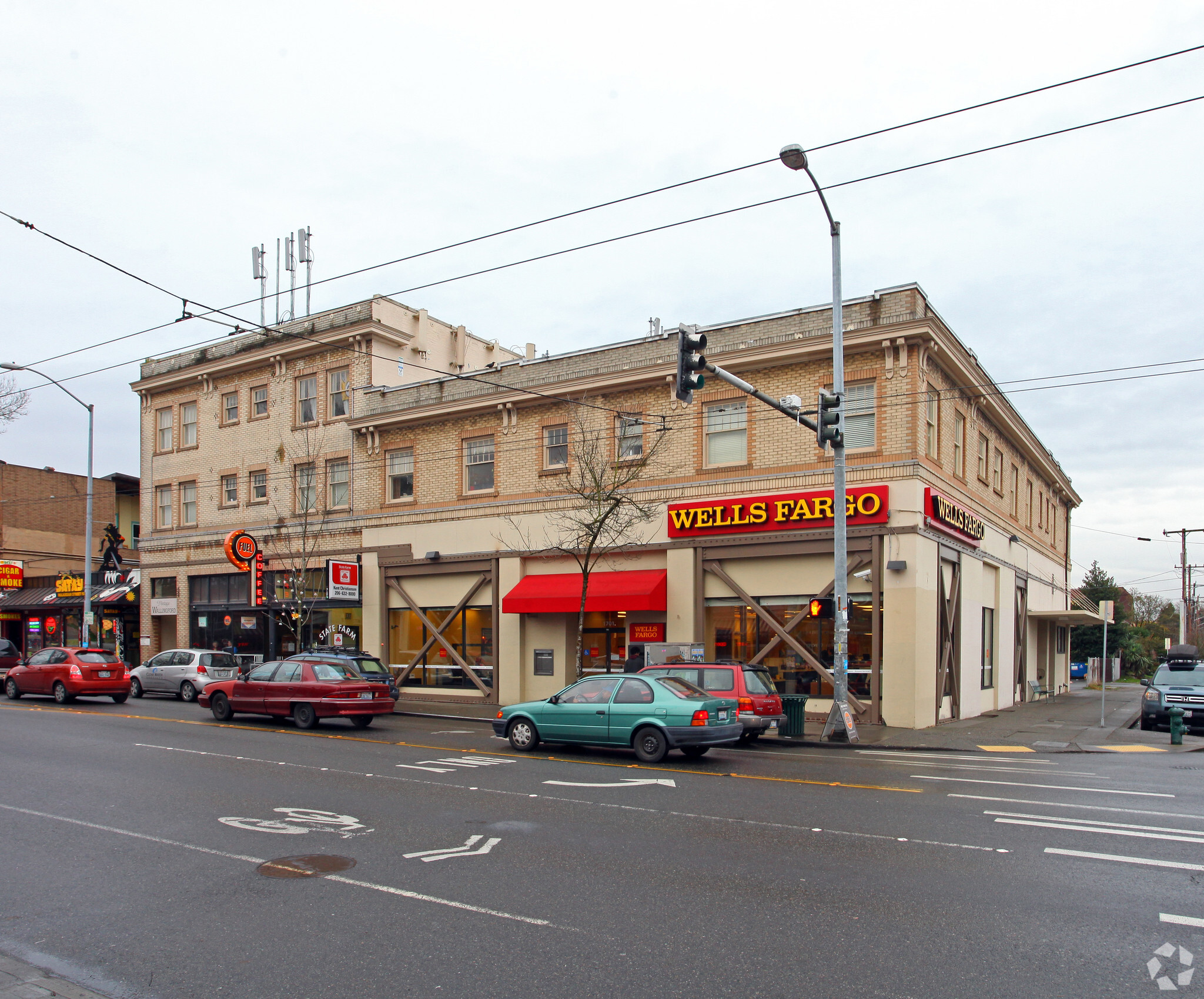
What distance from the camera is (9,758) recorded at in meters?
15.1

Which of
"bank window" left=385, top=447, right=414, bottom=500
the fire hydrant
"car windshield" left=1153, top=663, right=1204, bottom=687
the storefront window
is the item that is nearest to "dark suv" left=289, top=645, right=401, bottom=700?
the storefront window

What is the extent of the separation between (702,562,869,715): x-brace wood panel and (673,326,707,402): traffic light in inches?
350

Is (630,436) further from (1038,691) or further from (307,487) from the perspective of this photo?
(1038,691)

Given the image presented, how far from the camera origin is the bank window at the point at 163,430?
3722 cm

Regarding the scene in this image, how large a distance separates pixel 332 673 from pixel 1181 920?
55.1 feet

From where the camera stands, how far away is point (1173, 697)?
22.3 meters

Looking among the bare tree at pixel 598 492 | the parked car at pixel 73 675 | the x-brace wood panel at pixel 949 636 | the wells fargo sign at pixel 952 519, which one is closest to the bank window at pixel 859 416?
the wells fargo sign at pixel 952 519

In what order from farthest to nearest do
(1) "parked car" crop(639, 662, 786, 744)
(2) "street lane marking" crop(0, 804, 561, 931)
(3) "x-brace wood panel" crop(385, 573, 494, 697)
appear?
(3) "x-brace wood panel" crop(385, 573, 494, 697) < (1) "parked car" crop(639, 662, 786, 744) < (2) "street lane marking" crop(0, 804, 561, 931)

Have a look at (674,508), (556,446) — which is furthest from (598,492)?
(556,446)

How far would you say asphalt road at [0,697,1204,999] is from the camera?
5895 millimetres

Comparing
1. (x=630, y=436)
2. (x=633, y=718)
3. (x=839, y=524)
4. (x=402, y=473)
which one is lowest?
(x=633, y=718)

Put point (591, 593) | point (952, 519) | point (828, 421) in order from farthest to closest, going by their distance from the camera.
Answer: point (591, 593) < point (952, 519) < point (828, 421)

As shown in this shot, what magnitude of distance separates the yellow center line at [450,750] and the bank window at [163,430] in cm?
1364

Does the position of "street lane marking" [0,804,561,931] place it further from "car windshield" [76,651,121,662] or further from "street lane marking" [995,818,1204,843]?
"car windshield" [76,651,121,662]
